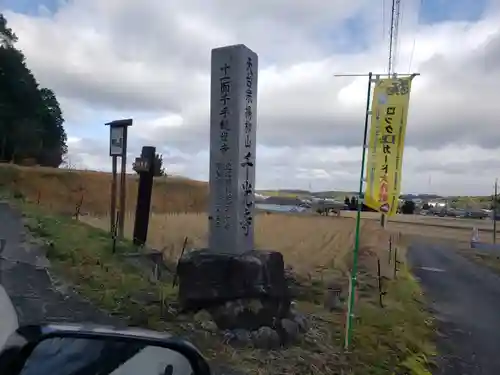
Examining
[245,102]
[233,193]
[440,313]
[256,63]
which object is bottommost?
[440,313]

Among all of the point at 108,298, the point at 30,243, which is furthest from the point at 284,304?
the point at 30,243

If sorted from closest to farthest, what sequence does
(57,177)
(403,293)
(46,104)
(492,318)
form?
(492,318), (403,293), (57,177), (46,104)

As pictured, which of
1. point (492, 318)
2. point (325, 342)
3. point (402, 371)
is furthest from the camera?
point (492, 318)

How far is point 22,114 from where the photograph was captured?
24297 millimetres

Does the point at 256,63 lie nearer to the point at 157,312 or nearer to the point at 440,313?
the point at 157,312

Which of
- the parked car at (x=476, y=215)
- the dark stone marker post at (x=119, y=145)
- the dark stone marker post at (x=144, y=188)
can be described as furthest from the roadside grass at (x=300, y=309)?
the parked car at (x=476, y=215)

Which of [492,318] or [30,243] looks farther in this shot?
[30,243]

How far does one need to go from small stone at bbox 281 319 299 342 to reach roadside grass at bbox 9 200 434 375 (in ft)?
0.30

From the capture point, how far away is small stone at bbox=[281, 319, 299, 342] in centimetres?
463

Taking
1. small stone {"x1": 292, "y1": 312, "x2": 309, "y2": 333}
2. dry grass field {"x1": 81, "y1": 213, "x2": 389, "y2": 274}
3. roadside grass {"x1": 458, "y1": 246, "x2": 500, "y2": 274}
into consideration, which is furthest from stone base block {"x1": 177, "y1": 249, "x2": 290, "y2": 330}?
roadside grass {"x1": 458, "y1": 246, "x2": 500, "y2": 274}

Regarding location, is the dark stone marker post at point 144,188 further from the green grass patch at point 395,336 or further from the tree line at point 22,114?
the tree line at point 22,114

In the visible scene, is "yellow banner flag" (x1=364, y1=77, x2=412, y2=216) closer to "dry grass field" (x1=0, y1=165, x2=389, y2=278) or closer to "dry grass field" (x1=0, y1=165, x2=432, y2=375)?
"dry grass field" (x1=0, y1=165, x2=432, y2=375)

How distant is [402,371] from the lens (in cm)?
455

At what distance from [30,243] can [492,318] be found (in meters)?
7.35
